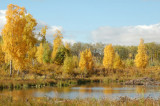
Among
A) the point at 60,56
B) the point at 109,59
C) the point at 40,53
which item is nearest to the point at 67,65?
the point at 60,56

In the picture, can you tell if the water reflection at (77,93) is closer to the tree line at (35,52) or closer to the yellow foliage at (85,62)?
the tree line at (35,52)

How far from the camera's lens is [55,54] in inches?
2542

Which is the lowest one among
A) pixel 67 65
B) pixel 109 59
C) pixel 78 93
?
pixel 78 93

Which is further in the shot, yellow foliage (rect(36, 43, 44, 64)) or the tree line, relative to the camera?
yellow foliage (rect(36, 43, 44, 64))

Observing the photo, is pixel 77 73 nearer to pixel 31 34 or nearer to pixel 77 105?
pixel 31 34

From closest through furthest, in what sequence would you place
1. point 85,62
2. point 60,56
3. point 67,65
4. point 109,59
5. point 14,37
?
point 14,37 < point 67,65 < point 85,62 < point 109,59 < point 60,56

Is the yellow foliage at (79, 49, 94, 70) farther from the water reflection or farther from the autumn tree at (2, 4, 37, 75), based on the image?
the water reflection

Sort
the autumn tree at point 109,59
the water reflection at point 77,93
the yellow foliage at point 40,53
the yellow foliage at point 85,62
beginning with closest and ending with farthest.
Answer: the water reflection at point 77,93
the yellow foliage at point 85,62
the autumn tree at point 109,59
the yellow foliage at point 40,53

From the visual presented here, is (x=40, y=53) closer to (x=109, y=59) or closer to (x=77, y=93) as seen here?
(x=109, y=59)

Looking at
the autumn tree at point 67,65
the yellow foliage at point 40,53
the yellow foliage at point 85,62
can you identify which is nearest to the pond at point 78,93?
the autumn tree at point 67,65

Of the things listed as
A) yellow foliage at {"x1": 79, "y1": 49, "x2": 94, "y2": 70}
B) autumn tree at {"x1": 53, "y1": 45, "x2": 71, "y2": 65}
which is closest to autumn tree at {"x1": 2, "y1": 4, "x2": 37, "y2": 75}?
yellow foliage at {"x1": 79, "y1": 49, "x2": 94, "y2": 70}

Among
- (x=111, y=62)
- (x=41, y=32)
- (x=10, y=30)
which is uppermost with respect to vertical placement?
(x=41, y=32)

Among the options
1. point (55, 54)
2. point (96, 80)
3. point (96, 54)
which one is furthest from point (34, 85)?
point (96, 54)

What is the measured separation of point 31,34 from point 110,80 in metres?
21.8
